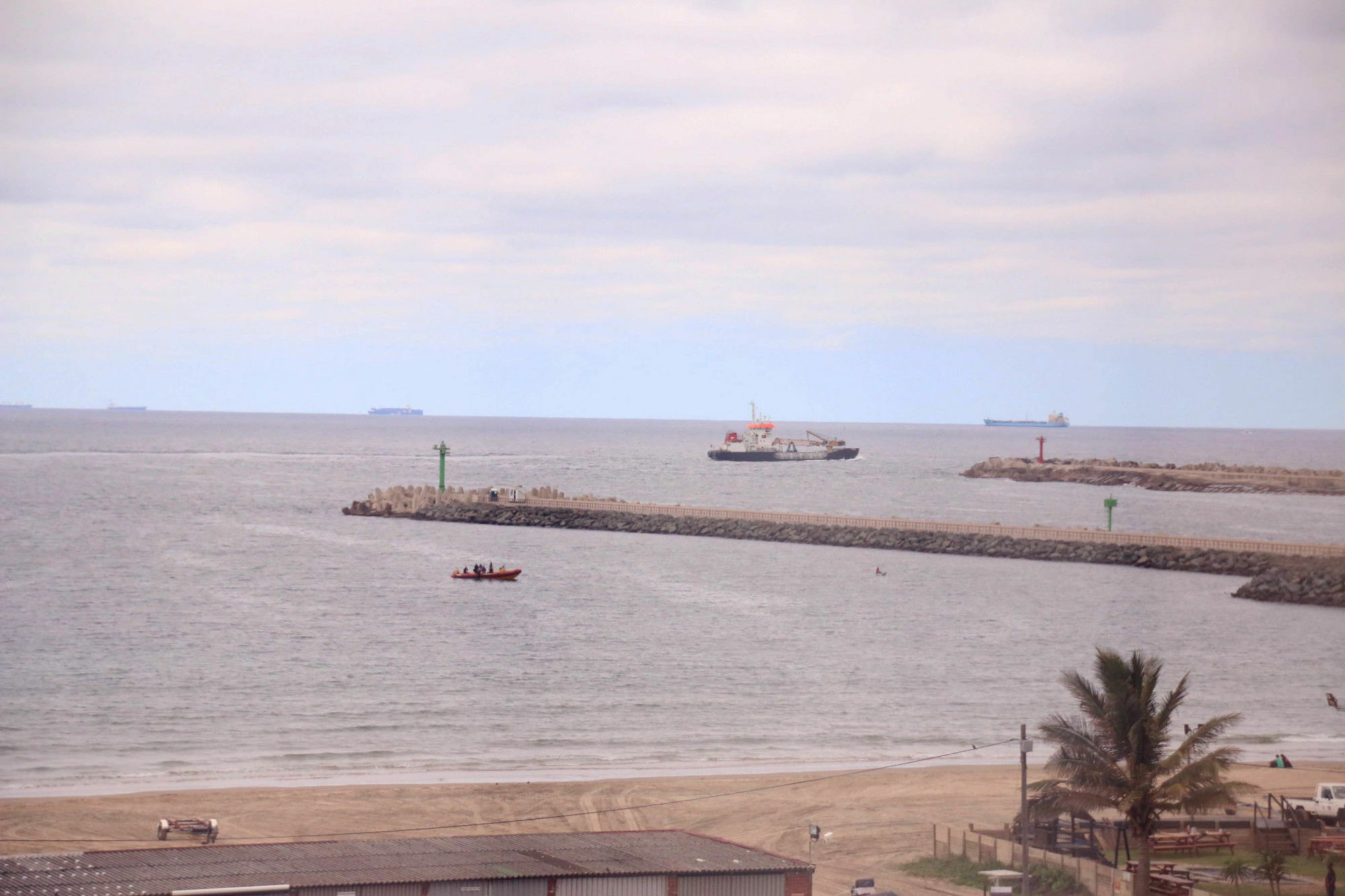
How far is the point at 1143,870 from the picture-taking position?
21.5m

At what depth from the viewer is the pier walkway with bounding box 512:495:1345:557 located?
244ft

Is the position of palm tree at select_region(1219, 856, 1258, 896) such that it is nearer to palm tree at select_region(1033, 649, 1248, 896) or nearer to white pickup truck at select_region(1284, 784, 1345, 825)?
palm tree at select_region(1033, 649, 1248, 896)

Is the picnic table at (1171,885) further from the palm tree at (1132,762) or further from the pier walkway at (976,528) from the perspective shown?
the pier walkway at (976,528)

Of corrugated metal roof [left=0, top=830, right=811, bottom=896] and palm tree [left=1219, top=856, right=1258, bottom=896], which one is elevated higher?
corrugated metal roof [left=0, top=830, right=811, bottom=896]

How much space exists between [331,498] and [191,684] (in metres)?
85.8

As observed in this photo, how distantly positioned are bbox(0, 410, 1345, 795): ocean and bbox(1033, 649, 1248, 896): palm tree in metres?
12.1

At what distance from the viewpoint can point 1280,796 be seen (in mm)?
28000

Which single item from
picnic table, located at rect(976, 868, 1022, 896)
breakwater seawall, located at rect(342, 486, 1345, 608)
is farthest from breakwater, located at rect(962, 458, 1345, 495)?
picnic table, located at rect(976, 868, 1022, 896)

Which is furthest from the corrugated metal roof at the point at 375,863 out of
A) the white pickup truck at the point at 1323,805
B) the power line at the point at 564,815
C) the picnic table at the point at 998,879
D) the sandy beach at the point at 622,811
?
the white pickup truck at the point at 1323,805

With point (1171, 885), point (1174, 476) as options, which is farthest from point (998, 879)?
point (1174, 476)

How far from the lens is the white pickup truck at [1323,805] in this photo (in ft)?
87.7

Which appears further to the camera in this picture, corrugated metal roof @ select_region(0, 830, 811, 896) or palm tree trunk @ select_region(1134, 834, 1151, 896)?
palm tree trunk @ select_region(1134, 834, 1151, 896)

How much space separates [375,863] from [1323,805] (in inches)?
762

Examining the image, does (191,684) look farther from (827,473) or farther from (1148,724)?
(827,473)
